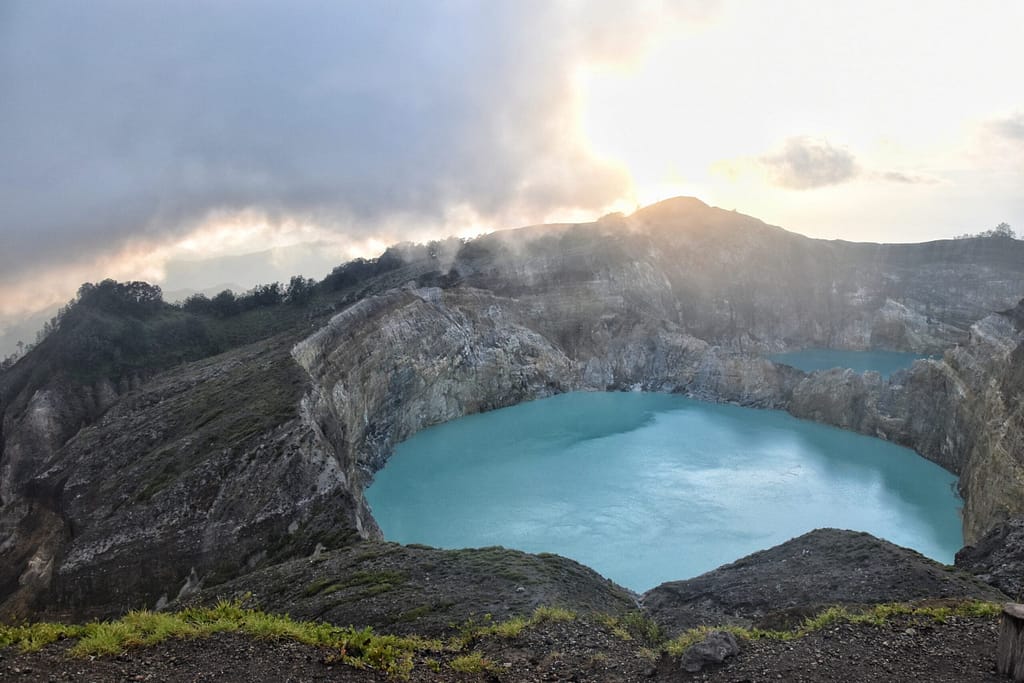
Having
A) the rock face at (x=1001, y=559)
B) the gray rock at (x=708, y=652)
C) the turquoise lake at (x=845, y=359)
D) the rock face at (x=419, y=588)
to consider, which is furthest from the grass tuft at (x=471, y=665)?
the turquoise lake at (x=845, y=359)

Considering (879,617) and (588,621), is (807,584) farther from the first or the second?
(588,621)

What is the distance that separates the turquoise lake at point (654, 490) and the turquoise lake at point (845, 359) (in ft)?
101

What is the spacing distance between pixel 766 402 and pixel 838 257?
52.7 m

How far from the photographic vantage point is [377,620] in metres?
12.6

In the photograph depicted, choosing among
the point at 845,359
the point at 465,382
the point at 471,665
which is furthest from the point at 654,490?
the point at 845,359

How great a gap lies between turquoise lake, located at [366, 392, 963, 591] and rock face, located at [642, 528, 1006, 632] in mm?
5648

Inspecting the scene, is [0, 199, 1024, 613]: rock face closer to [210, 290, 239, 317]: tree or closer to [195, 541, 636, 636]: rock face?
[195, 541, 636, 636]: rock face

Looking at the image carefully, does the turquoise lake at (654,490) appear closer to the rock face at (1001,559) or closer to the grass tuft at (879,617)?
the rock face at (1001,559)

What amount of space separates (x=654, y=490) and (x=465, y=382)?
25006mm

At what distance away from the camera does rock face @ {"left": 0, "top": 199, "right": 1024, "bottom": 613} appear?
67.5 ft

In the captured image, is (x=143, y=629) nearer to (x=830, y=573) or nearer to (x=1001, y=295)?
(x=830, y=573)

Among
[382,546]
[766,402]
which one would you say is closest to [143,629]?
[382,546]

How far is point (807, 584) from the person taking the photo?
623 inches

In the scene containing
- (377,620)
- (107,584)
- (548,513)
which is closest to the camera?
(377,620)
